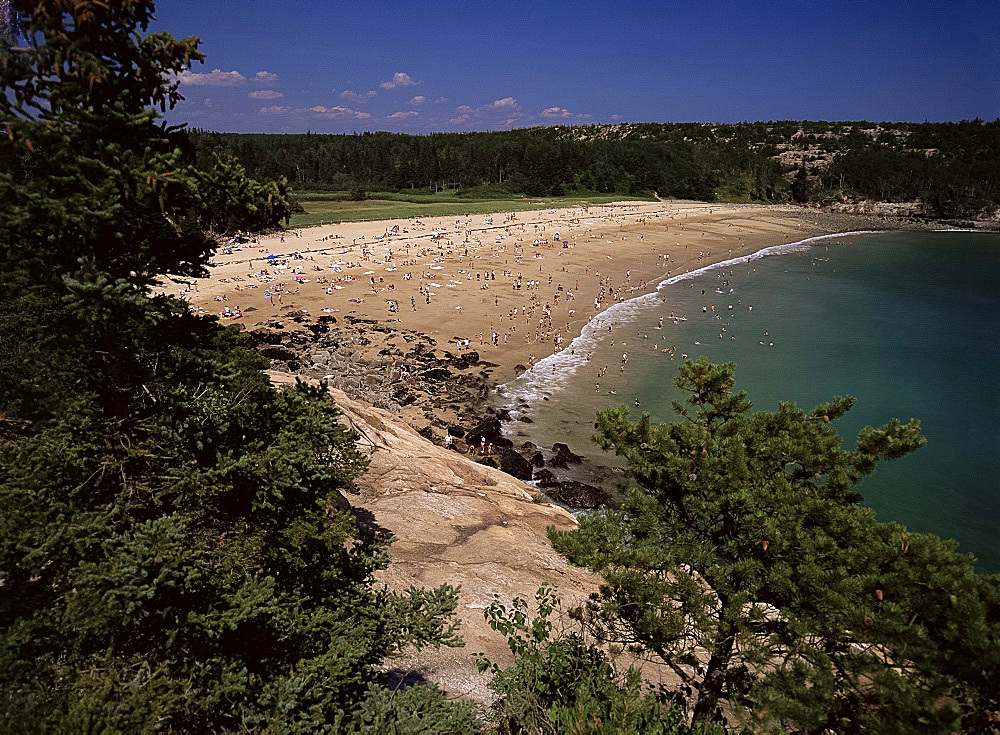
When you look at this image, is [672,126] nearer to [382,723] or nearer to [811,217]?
[811,217]

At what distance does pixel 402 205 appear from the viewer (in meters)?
105

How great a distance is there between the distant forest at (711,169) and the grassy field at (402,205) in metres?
6.74

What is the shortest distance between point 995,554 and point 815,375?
56.2 ft

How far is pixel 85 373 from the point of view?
21.1ft

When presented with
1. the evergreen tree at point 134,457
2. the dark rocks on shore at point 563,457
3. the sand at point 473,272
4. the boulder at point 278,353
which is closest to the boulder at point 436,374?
the sand at point 473,272

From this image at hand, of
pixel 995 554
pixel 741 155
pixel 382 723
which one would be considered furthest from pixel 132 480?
pixel 741 155

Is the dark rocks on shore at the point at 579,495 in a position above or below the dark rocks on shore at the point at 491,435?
below

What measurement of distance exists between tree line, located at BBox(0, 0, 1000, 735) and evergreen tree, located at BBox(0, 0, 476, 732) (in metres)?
0.03

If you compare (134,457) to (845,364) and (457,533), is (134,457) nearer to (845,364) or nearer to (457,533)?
(457,533)

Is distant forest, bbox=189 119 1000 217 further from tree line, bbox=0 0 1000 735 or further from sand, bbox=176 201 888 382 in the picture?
tree line, bbox=0 0 1000 735

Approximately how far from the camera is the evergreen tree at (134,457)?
5695 millimetres

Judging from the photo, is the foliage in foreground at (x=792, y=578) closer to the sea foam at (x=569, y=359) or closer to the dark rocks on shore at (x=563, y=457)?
the dark rocks on shore at (x=563, y=457)

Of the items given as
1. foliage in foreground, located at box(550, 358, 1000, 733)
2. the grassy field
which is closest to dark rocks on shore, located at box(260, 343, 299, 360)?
foliage in foreground, located at box(550, 358, 1000, 733)

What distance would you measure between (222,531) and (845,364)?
1670 inches
